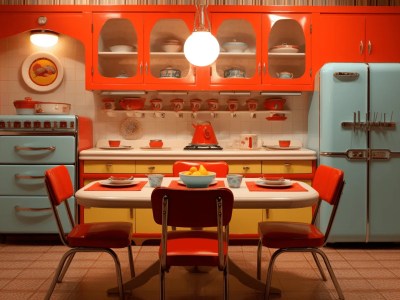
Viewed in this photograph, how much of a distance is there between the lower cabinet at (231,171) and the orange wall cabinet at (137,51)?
70 cm

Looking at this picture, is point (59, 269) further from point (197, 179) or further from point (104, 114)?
point (104, 114)

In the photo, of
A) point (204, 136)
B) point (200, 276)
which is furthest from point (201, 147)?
point (200, 276)

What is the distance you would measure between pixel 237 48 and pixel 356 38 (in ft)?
3.37

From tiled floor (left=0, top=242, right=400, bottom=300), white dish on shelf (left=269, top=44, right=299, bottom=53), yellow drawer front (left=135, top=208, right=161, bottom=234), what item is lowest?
tiled floor (left=0, top=242, right=400, bottom=300)

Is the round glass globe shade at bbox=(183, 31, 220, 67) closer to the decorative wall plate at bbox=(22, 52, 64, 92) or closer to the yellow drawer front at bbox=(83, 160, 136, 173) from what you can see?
the yellow drawer front at bbox=(83, 160, 136, 173)

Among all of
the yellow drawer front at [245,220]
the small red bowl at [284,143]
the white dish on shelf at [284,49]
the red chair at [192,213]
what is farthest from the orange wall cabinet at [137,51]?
the red chair at [192,213]

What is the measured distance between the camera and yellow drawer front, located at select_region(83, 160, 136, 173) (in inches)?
153

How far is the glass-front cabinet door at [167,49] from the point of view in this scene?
13.4 feet

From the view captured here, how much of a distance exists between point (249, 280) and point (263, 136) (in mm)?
2025

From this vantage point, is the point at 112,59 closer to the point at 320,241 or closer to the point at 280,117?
the point at 280,117

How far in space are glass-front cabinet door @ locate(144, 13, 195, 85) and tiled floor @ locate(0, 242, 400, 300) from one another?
1.46m

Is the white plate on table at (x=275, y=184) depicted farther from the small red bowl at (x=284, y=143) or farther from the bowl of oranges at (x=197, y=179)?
the small red bowl at (x=284, y=143)

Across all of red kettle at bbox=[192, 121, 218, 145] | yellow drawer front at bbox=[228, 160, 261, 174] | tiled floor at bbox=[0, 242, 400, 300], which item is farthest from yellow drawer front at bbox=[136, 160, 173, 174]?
tiled floor at bbox=[0, 242, 400, 300]

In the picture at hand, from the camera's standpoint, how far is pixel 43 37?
4.25 metres
